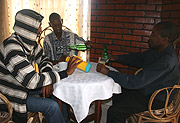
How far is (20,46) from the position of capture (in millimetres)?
1382

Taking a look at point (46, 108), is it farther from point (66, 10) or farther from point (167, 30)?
point (66, 10)

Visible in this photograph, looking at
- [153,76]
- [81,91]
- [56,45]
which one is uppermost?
[56,45]

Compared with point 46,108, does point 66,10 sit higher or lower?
higher

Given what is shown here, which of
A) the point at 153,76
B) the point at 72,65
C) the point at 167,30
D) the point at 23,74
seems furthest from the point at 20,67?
the point at 167,30

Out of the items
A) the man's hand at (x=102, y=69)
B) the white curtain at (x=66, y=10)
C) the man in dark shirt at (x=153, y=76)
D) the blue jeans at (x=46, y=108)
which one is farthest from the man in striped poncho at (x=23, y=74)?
the white curtain at (x=66, y=10)

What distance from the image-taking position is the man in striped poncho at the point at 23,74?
134 centimetres

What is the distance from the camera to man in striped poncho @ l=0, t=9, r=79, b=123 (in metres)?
1.34

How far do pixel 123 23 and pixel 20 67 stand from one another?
174 centimetres

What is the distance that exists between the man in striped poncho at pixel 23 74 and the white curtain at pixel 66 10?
4.98ft

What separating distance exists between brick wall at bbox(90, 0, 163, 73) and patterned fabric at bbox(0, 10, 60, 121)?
A: 4.69 feet

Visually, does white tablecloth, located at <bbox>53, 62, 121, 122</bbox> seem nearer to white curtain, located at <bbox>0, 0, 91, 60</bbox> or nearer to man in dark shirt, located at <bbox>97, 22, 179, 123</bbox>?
man in dark shirt, located at <bbox>97, 22, 179, 123</bbox>

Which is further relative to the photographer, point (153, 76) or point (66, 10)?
point (66, 10)

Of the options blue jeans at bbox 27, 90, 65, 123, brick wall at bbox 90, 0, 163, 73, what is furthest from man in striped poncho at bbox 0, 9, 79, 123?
brick wall at bbox 90, 0, 163, 73

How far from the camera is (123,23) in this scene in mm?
2564
